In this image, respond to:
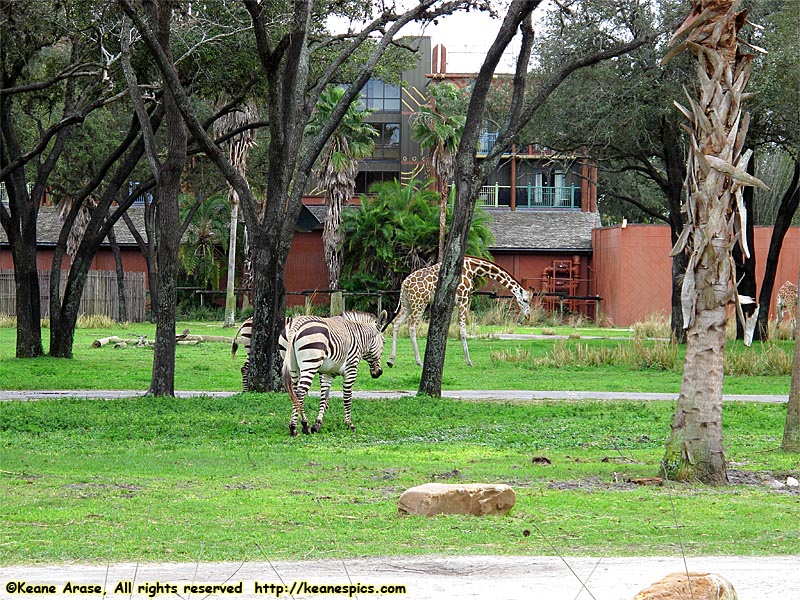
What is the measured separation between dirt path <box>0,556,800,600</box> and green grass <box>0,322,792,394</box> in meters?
14.8

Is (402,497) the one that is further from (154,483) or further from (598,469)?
(598,469)

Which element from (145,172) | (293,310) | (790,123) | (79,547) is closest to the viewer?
(79,547)

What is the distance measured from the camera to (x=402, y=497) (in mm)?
9891

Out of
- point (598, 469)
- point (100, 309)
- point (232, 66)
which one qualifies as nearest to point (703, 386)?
point (598, 469)

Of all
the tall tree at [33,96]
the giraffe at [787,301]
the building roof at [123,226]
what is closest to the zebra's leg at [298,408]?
the tall tree at [33,96]

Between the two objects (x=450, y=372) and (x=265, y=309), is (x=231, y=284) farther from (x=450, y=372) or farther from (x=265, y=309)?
(x=265, y=309)

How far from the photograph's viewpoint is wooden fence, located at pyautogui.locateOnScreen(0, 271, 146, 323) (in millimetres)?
49719

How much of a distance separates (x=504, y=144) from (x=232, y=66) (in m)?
7.13

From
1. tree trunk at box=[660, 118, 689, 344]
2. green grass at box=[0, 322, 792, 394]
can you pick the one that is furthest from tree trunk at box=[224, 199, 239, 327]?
tree trunk at box=[660, 118, 689, 344]

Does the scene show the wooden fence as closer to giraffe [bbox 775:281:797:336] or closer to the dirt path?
giraffe [bbox 775:281:797:336]

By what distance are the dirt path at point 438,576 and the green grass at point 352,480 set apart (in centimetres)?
37

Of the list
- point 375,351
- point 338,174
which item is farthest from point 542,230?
point 375,351

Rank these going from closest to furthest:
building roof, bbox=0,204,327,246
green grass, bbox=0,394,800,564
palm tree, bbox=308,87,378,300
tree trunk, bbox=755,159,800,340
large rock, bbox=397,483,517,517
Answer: green grass, bbox=0,394,800,564, large rock, bbox=397,483,517,517, tree trunk, bbox=755,159,800,340, palm tree, bbox=308,87,378,300, building roof, bbox=0,204,327,246

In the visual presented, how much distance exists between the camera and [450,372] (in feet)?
86.6
